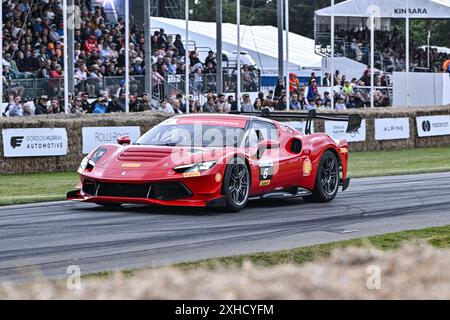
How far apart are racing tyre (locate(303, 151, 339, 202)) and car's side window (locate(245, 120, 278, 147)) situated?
908 mm

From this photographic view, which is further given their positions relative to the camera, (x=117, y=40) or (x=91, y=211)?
(x=117, y=40)

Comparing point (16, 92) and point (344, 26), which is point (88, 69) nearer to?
point (16, 92)

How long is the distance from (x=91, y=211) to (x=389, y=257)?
7.18 meters

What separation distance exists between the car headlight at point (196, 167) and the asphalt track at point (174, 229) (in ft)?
1.87

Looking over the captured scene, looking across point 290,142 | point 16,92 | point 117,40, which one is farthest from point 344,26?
point 290,142

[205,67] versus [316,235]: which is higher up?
[205,67]

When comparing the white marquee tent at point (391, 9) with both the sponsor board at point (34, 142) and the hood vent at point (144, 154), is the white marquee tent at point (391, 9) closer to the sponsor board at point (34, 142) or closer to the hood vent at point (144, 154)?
the sponsor board at point (34, 142)

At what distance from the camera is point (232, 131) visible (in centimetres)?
1402

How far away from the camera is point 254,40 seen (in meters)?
47.1

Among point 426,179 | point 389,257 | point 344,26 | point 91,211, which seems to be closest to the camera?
point 389,257

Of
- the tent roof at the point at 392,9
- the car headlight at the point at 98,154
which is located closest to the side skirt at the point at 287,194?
the car headlight at the point at 98,154

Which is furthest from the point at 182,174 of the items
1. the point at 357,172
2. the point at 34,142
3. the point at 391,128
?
the point at 391,128

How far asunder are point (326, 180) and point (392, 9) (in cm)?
2427

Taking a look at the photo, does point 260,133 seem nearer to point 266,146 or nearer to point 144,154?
point 266,146
